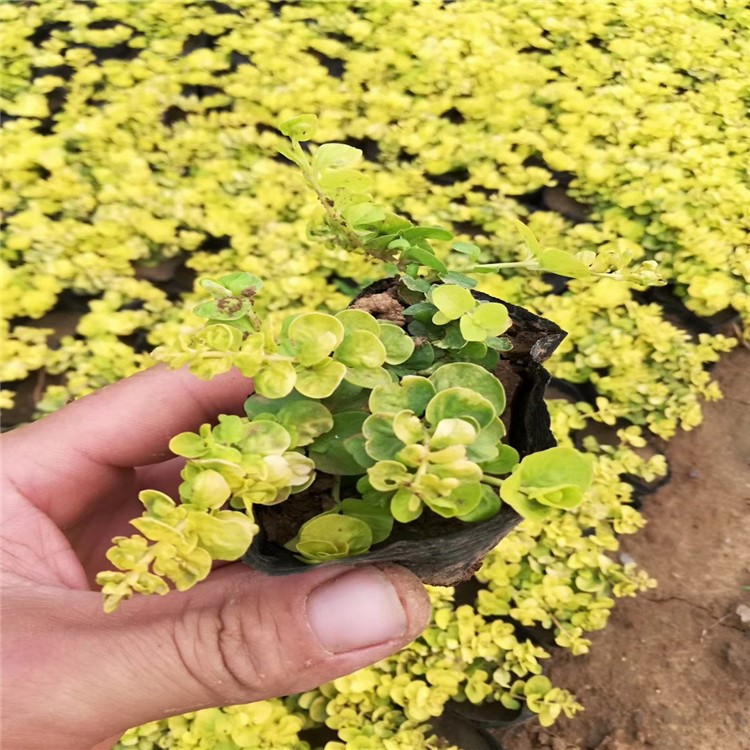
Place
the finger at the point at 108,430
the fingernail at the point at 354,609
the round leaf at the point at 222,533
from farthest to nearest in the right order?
the finger at the point at 108,430, the fingernail at the point at 354,609, the round leaf at the point at 222,533

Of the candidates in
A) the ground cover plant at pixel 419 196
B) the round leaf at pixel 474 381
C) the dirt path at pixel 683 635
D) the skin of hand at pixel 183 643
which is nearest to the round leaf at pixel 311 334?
the round leaf at pixel 474 381

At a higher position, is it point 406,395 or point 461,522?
point 406,395

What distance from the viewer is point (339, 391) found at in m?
0.72

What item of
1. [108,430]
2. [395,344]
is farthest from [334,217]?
[108,430]

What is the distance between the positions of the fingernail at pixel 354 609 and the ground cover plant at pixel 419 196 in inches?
22.8

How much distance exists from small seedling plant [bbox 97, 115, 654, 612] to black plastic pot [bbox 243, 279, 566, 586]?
0.05 feet

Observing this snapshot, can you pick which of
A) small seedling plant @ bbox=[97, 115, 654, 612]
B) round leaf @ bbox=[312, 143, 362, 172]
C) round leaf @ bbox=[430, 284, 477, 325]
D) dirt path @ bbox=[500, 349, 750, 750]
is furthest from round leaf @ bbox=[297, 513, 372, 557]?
dirt path @ bbox=[500, 349, 750, 750]

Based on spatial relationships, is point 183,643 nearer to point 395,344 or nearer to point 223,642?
point 223,642

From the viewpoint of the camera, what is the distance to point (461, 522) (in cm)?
73

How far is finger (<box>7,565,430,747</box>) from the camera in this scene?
805 millimetres

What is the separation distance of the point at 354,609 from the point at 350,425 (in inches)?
9.4

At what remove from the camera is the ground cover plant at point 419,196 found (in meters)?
1.44

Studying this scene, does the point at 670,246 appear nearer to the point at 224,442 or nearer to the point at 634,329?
the point at 634,329

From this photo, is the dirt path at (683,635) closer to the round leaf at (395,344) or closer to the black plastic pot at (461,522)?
the black plastic pot at (461,522)
